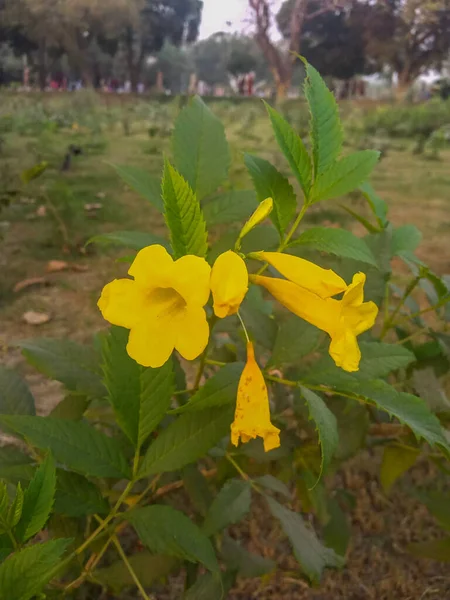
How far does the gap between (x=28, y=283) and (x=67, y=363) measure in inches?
31.5

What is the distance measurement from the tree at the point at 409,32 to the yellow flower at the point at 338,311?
1.10 metres

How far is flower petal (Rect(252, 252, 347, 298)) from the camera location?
257mm

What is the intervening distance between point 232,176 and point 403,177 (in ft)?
1.49

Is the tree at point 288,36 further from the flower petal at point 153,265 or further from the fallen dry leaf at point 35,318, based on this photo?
the flower petal at point 153,265

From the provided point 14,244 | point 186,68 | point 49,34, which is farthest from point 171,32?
point 14,244

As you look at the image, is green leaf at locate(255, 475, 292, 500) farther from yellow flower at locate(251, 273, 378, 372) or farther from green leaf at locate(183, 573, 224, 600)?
yellow flower at locate(251, 273, 378, 372)

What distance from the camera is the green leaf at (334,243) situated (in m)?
0.29

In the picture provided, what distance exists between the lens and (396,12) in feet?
3.78

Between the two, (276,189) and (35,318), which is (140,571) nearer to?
(276,189)

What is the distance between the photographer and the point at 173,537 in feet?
1.02

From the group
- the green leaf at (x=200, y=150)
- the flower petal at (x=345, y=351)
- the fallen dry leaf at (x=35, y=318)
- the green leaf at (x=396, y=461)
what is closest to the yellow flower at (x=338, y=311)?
the flower petal at (x=345, y=351)

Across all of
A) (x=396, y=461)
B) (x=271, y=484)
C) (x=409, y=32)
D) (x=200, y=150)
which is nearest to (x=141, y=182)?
(x=200, y=150)

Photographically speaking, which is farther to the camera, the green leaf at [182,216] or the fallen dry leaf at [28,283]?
the fallen dry leaf at [28,283]

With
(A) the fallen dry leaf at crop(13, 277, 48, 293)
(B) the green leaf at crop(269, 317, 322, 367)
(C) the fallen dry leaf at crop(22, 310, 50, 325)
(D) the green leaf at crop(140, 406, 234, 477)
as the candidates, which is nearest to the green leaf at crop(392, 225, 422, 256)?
(B) the green leaf at crop(269, 317, 322, 367)
